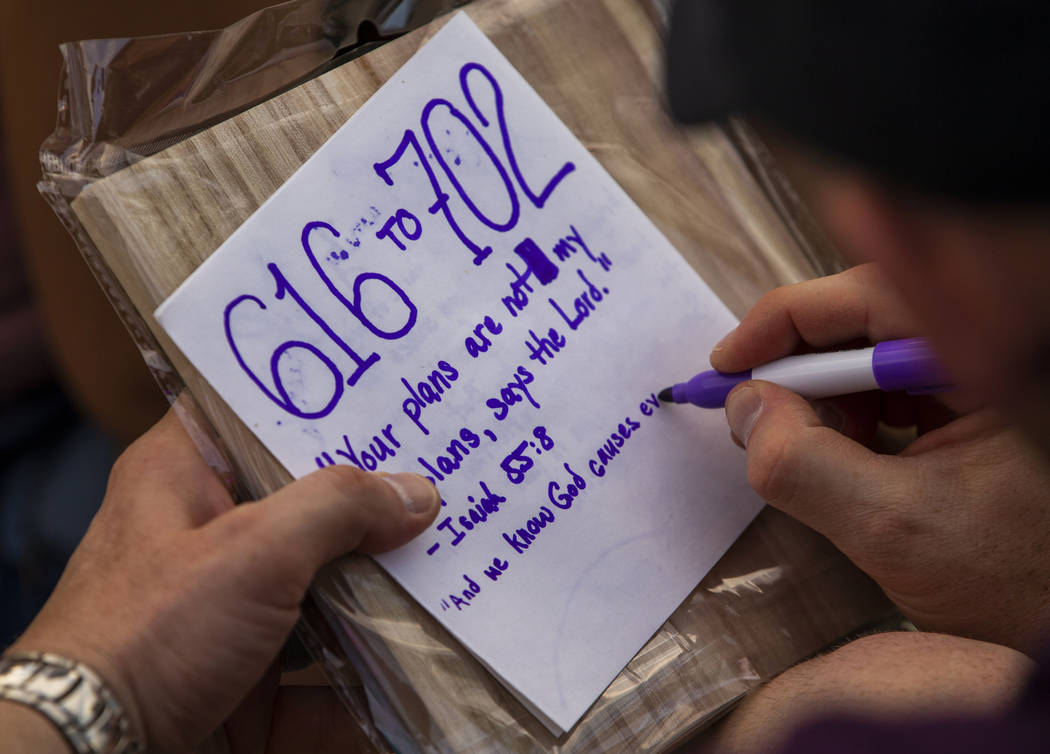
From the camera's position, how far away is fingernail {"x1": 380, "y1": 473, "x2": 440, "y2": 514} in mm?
387

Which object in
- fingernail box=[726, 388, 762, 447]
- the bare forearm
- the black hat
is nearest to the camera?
the black hat

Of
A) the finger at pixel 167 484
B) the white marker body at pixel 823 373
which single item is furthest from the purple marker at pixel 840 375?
the finger at pixel 167 484

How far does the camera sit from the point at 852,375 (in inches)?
16.8

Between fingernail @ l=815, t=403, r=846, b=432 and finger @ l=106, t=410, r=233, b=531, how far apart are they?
1.16 ft

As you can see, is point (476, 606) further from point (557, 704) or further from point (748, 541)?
point (748, 541)

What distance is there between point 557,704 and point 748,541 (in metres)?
0.16

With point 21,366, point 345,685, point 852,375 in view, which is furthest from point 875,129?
point 21,366

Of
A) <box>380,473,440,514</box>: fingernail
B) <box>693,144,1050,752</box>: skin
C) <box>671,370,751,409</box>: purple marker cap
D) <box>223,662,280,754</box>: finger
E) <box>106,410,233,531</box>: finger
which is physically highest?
<box>106,410,233,531</box>: finger

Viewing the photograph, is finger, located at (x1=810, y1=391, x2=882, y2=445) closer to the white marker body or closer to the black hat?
the white marker body

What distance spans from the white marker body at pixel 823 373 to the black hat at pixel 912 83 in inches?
8.4

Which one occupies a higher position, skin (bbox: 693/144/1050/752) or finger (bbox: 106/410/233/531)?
finger (bbox: 106/410/233/531)

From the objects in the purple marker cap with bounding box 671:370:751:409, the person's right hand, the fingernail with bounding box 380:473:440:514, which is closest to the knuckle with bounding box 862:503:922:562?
the person's right hand

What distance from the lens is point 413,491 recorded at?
0.39 meters

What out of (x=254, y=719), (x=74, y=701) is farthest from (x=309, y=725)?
(x=74, y=701)
